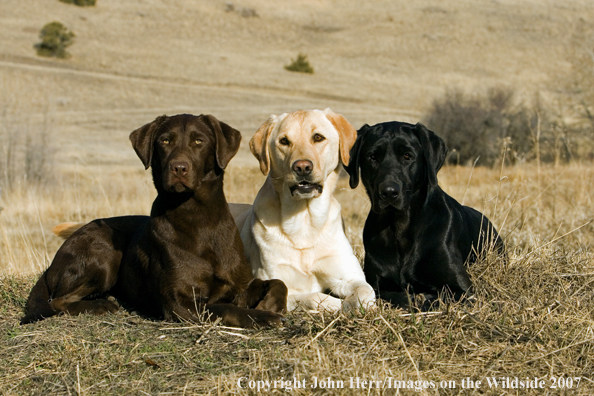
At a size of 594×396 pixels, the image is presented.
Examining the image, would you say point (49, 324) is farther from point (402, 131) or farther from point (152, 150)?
point (402, 131)

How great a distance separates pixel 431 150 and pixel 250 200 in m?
5.75

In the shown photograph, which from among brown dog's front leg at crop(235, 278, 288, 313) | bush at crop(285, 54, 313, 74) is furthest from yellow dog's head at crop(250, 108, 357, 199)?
bush at crop(285, 54, 313, 74)

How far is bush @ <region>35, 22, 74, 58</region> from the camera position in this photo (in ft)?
121

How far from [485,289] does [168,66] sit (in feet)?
113

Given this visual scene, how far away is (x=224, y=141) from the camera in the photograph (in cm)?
439

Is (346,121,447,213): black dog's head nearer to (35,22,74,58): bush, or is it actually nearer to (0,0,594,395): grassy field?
(0,0,594,395): grassy field

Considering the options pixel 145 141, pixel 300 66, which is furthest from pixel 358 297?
pixel 300 66

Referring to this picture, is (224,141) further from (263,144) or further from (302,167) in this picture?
(302,167)

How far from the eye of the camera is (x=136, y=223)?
5.23 metres

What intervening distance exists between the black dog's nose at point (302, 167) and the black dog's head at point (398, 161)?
52 centimetres

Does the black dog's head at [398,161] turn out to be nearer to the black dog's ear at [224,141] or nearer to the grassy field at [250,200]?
the grassy field at [250,200]

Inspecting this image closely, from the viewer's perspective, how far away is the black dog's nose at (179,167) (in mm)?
4016

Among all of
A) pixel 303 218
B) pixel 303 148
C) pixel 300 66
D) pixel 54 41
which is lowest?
pixel 300 66

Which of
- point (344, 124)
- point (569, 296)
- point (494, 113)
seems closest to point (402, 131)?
point (344, 124)
